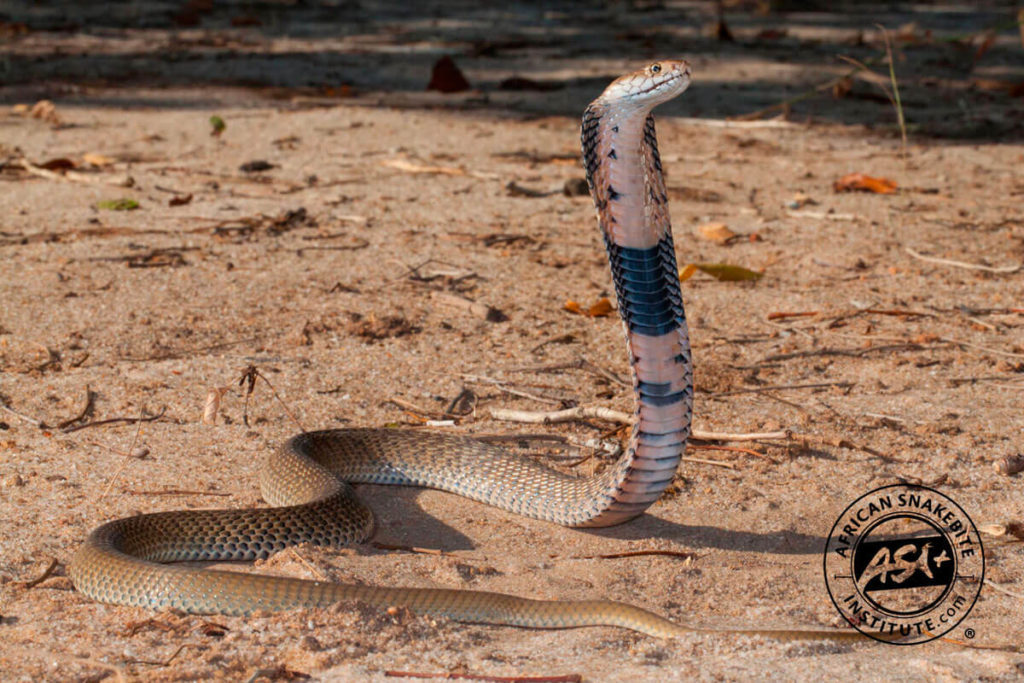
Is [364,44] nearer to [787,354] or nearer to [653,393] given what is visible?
[787,354]

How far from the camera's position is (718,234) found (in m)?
6.70

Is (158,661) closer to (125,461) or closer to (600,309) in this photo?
(125,461)

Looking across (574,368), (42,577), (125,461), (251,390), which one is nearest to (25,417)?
(125,461)

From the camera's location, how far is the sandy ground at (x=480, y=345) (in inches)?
116

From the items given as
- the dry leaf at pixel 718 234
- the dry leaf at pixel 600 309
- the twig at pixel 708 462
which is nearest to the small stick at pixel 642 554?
the twig at pixel 708 462

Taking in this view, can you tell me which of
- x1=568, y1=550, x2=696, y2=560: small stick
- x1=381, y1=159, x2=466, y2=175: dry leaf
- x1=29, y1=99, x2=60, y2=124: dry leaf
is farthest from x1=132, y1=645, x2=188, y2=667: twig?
x1=29, y1=99, x2=60, y2=124: dry leaf

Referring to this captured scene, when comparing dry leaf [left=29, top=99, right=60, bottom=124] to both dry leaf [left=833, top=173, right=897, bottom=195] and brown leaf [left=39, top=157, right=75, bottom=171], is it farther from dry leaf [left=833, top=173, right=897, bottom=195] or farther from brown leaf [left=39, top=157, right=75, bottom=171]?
dry leaf [left=833, top=173, right=897, bottom=195]

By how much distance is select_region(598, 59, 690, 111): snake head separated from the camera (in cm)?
296

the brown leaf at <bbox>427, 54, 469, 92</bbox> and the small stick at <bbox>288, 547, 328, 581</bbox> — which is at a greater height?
the brown leaf at <bbox>427, 54, 469, 92</bbox>

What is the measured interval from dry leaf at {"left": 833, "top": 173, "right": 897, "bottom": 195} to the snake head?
5007 millimetres

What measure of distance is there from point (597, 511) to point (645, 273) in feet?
2.52

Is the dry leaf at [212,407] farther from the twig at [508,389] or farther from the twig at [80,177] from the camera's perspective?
the twig at [80,177]

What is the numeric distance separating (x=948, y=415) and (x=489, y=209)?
11.3 feet

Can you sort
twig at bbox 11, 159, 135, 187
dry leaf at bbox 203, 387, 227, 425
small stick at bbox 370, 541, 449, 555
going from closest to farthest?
small stick at bbox 370, 541, 449, 555
dry leaf at bbox 203, 387, 227, 425
twig at bbox 11, 159, 135, 187
